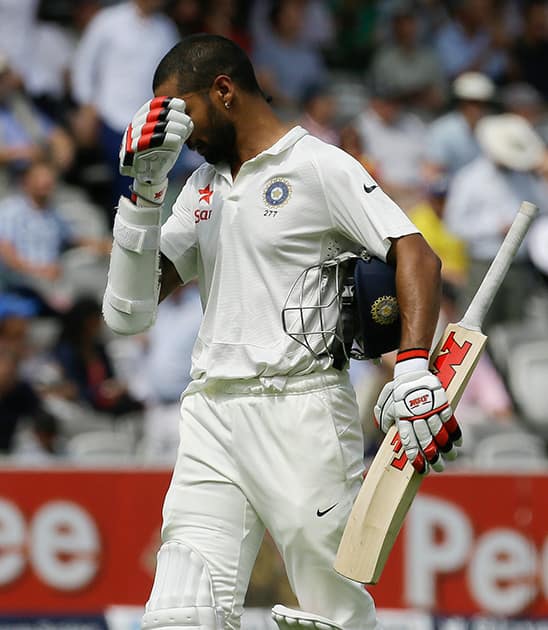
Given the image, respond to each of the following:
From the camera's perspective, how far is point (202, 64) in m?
4.38

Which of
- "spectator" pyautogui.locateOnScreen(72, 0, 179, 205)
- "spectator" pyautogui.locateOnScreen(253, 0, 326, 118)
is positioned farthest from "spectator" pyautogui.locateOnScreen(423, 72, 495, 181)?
"spectator" pyautogui.locateOnScreen(72, 0, 179, 205)

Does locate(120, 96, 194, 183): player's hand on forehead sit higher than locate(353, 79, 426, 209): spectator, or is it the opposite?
locate(353, 79, 426, 209): spectator

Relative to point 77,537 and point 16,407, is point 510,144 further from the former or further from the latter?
point 77,537

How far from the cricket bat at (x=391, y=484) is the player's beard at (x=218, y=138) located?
0.84 m

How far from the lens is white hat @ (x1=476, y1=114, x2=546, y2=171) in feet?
32.9

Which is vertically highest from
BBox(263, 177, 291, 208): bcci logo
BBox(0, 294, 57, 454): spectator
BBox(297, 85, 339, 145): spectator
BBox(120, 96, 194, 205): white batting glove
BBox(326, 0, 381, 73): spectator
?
BBox(326, 0, 381, 73): spectator

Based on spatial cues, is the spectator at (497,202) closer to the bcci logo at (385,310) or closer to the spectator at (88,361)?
the spectator at (88,361)

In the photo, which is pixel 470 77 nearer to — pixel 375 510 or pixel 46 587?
pixel 46 587

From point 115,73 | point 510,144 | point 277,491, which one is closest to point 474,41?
point 510,144

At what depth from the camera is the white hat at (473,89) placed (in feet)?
35.6

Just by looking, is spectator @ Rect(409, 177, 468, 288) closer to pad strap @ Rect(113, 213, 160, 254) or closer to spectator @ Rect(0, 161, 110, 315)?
spectator @ Rect(0, 161, 110, 315)

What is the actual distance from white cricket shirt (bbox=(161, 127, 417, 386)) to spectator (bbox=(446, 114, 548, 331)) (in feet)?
16.6

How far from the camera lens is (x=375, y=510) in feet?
13.5

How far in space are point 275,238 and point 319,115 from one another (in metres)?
6.76
